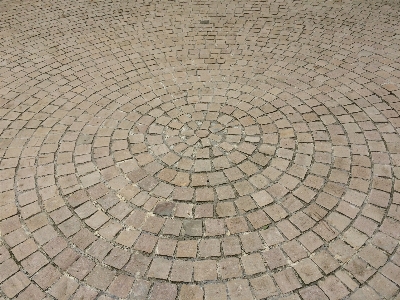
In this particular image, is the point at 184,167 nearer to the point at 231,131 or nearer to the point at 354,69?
the point at 231,131

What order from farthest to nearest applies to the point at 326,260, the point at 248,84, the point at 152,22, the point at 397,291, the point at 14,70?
1. the point at 152,22
2. the point at 14,70
3. the point at 248,84
4. the point at 326,260
5. the point at 397,291

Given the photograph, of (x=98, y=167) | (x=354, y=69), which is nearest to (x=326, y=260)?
(x=98, y=167)

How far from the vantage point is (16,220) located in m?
3.24

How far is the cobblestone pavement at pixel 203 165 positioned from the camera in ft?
9.08

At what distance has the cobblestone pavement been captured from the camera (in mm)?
2768

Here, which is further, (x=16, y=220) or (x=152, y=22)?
(x=152, y=22)

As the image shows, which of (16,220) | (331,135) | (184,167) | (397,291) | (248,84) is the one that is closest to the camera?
(397,291)

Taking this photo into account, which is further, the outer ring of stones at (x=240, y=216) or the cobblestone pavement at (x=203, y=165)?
the outer ring of stones at (x=240, y=216)

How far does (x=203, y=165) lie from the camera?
3.75 meters

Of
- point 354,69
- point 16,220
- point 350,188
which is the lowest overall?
point 16,220

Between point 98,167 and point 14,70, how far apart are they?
3217mm

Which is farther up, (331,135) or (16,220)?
(331,135)

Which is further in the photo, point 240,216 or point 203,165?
point 203,165

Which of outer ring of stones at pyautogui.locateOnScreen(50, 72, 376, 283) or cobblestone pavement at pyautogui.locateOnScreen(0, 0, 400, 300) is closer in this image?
cobblestone pavement at pyautogui.locateOnScreen(0, 0, 400, 300)
